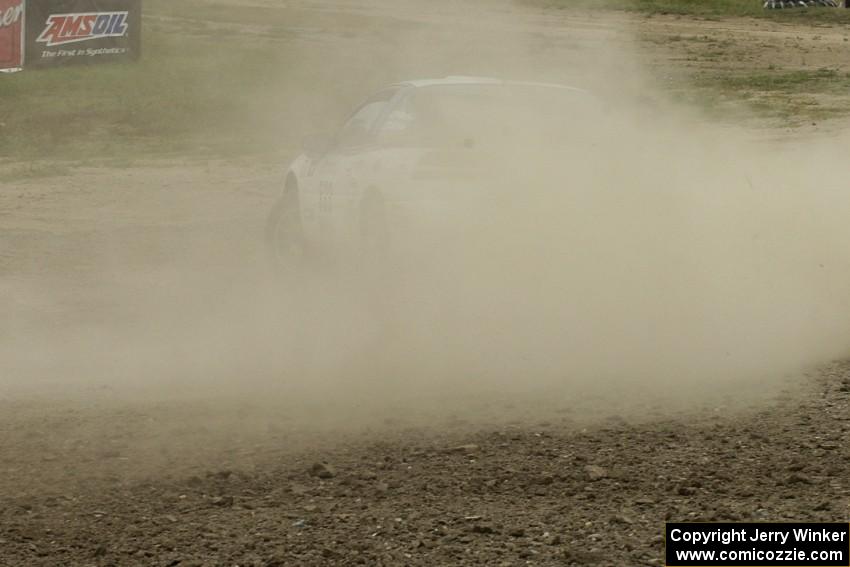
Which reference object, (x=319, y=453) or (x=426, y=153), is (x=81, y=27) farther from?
(x=319, y=453)

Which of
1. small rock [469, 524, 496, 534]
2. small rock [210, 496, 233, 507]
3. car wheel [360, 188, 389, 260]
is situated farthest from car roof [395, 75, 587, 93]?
small rock [469, 524, 496, 534]

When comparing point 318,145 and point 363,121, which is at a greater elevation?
point 363,121

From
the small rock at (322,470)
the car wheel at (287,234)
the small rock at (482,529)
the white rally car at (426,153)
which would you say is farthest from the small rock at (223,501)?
the car wheel at (287,234)

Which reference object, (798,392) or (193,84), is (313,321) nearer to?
(798,392)

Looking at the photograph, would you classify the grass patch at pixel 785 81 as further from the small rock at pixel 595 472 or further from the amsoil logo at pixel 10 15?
the small rock at pixel 595 472

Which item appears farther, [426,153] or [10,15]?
[10,15]

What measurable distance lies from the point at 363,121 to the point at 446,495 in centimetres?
497

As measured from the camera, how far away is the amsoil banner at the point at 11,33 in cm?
2072

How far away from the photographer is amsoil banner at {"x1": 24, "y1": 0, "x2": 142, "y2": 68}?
21484mm

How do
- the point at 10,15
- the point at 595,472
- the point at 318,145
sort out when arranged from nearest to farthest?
the point at 595,472 → the point at 318,145 → the point at 10,15

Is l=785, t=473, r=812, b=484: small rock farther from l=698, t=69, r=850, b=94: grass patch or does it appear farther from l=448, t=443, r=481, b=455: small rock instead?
l=698, t=69, r=850, b=94: grass patch

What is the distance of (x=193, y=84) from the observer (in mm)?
21859

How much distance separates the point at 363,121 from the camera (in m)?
9.50

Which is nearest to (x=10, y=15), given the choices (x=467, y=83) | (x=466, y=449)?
(x=467, y=83)
